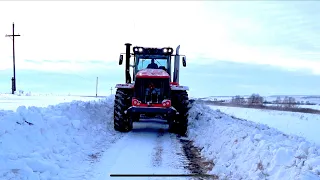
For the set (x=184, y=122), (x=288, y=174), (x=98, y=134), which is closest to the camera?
(x=288, y=174)

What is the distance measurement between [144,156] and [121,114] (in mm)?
4419

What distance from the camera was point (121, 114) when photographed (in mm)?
12969

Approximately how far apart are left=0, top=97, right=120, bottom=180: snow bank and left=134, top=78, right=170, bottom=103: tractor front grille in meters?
1.87

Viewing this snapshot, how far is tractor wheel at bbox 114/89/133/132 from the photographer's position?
1292 cm

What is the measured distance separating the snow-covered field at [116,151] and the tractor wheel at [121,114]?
0.73 metres

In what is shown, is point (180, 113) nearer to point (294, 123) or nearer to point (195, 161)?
point (195, 161)

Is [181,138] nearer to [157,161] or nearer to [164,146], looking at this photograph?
[164,146]

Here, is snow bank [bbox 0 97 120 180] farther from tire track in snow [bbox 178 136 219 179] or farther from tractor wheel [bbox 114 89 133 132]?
tire track in snow [bbox 178 136 219 179]

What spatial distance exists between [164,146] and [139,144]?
29.1 inches

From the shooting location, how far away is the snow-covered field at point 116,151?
6.08 meters

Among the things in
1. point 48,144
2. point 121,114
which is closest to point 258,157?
point 48,144

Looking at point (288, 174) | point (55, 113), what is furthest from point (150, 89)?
point (288, 174)

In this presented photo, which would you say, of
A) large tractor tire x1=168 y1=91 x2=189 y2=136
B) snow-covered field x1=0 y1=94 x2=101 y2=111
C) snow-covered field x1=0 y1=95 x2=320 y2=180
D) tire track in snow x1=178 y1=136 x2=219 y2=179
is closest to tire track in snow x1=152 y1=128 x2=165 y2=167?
snow-covered field x1=0 y1=95 x2=320 y2=180

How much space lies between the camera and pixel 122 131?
1304 centimetres
